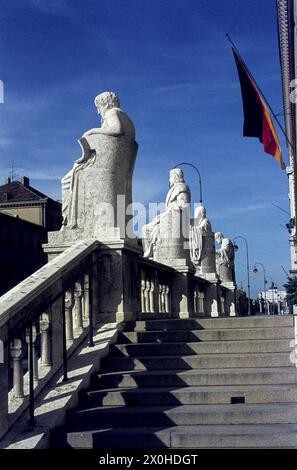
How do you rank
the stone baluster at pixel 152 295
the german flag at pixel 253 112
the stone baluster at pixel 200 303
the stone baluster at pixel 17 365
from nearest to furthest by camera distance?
the stone baluster at pixel 17 365 < the stone baluster at pixel 152 295 < the german flag at pixel 253 112 < the stone baluster at pixel 200 303

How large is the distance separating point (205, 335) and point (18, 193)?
74.0 metres

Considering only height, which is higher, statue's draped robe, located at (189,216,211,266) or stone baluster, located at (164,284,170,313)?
statue's draped robe, located at (189,216,211,266)

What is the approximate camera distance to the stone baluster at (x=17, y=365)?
630 centimetres

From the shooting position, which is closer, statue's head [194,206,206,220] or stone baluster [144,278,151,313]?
stone baluster [144,278,151,313]

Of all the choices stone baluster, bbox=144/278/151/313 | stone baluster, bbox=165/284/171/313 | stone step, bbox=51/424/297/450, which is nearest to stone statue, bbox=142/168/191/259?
stone baluster, bbox=165/284/171/313

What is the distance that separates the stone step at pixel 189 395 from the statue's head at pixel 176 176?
9308 millimetres

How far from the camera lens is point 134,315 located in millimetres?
9273

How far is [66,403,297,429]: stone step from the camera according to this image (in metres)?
6.24

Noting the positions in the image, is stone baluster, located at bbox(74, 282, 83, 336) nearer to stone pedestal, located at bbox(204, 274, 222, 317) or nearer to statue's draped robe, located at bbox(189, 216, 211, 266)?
stone pedestal, located at bbox(204, 274, 222, 317)

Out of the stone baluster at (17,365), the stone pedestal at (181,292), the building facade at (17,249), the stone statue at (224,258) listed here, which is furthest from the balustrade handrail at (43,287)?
the building facade at (17,249)

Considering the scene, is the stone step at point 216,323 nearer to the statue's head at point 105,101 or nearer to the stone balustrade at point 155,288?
the stone balustrade at point 155,288

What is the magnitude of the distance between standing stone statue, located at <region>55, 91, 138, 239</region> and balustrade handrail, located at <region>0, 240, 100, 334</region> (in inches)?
25.1

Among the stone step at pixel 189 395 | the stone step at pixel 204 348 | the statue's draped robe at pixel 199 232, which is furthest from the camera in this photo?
the statue's draped robe at pixel 199 232
